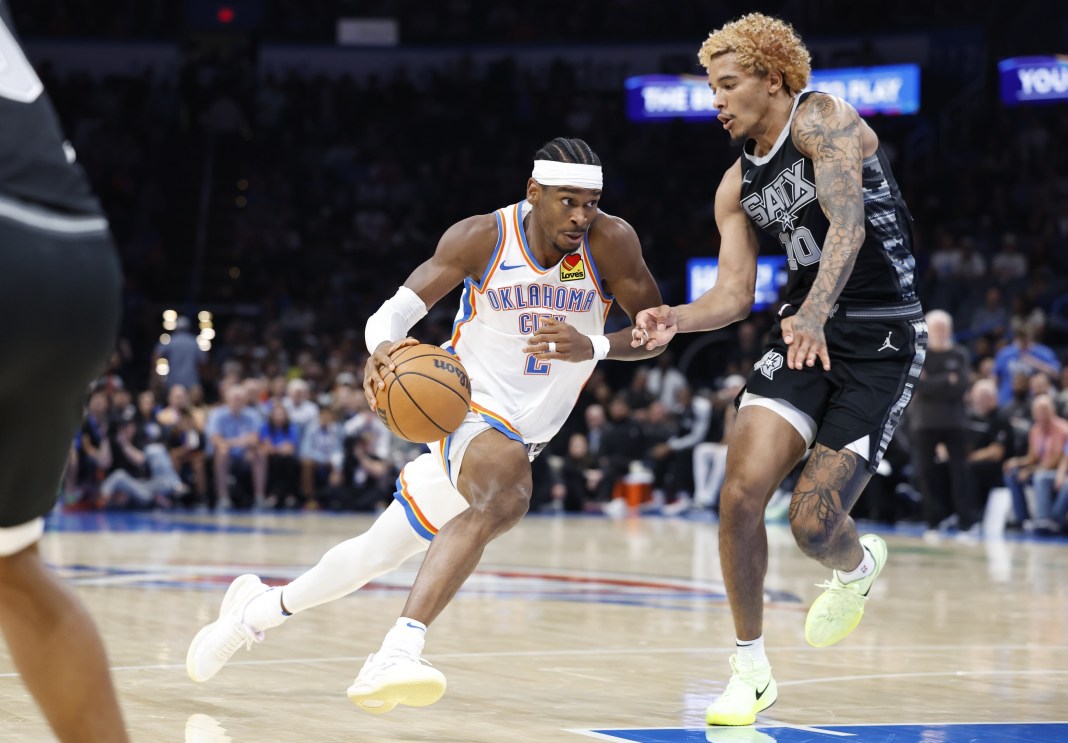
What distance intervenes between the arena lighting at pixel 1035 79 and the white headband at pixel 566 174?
55.7ft

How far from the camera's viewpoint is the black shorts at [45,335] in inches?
87.7

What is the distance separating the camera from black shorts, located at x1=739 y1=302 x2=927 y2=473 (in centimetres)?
498

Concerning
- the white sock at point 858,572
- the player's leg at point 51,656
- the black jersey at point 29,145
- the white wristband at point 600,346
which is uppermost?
the black jersey at point 29,145

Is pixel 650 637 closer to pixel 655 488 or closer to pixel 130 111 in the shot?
pixel 655 488

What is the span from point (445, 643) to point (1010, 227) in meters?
16.6

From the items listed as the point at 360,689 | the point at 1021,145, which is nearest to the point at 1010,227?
the point at 1021,145

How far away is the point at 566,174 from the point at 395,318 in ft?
2.55

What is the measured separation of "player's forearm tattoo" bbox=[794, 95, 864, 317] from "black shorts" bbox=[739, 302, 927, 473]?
270 mm

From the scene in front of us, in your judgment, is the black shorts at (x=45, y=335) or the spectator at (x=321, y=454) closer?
the black shorts at (x=45, y=335)

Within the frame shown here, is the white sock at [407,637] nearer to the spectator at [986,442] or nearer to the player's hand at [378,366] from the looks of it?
the player's hand at [378,366]

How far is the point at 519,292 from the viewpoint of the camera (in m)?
5.25

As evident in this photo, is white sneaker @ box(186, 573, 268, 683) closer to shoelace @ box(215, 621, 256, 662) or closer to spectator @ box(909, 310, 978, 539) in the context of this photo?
shoelace @ box(215, 621, 256, 662)

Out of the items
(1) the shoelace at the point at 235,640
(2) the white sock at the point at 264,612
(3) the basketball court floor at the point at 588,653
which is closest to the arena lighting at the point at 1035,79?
(3) the basketball court floor at the point at 588,653

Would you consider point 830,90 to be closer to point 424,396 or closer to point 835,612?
point 835,612
